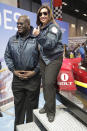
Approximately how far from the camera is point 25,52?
164 cm

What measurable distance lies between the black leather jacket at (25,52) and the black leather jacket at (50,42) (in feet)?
0.92

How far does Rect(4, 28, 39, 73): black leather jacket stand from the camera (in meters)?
1.65

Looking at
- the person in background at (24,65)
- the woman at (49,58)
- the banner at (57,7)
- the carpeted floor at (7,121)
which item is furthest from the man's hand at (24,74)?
the banner at (57,7)

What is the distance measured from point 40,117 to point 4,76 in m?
1.59

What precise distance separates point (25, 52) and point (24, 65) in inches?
5.7

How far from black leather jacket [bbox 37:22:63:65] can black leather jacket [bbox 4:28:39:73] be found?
0.92 ft

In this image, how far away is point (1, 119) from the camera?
249cm

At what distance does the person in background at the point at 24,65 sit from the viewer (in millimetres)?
1651

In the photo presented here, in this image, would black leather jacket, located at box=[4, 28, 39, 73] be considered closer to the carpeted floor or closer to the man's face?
the man's face

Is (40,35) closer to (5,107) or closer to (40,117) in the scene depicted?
(40,117)

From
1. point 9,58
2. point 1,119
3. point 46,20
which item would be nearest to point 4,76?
point 1,119

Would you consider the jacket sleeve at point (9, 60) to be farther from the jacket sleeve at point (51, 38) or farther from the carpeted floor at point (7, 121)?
the carpeted floor at point (7, 121)

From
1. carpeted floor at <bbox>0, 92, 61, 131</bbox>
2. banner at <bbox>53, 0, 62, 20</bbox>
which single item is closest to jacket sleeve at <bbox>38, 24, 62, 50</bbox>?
carpeted floor at <bbox>0, 92, 61, 131</bbox>

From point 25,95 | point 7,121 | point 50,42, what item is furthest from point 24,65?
point 7,121
